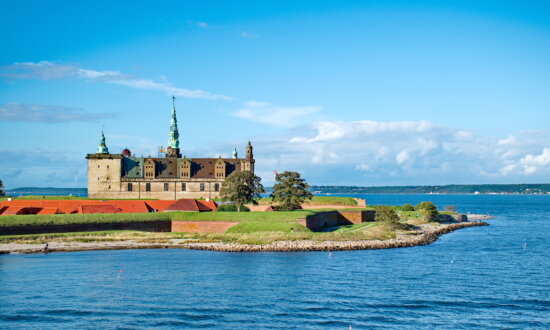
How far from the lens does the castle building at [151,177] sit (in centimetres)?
11000

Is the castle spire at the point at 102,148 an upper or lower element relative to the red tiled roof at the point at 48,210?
upper

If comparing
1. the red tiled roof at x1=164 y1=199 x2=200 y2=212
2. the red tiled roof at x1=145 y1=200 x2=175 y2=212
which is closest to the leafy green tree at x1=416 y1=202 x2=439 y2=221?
the red tiled roof at x1=164 y1=199 x2=200 y2=212

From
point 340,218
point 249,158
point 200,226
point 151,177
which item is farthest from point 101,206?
point 249,158

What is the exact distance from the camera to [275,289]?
3869 centimetres

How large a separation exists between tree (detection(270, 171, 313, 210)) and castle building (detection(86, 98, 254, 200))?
106 ft

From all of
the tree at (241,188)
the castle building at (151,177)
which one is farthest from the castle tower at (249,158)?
the tree at (241,188)

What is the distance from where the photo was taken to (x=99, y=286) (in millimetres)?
39156

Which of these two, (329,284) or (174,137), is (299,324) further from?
(174,137)

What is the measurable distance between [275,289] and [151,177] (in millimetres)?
76145

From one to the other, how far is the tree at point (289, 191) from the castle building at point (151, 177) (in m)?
32.3

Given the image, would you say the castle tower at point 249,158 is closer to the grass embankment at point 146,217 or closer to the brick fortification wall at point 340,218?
the brick fortification wall at point 340,218

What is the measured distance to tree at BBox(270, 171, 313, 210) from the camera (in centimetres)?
7856

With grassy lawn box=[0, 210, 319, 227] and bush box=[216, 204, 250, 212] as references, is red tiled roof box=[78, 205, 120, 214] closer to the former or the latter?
grassy lawn box=[0, 210, 319, 227]

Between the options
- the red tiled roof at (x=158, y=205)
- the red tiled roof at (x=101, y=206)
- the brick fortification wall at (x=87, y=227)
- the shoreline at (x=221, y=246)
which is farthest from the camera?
the red tiled roof at (x=158, y=205)
